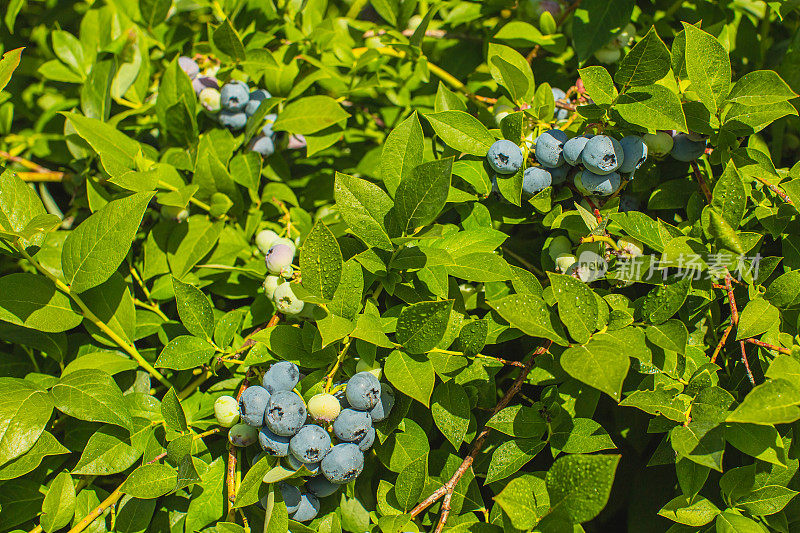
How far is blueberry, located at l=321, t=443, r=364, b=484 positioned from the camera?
38.5 inches

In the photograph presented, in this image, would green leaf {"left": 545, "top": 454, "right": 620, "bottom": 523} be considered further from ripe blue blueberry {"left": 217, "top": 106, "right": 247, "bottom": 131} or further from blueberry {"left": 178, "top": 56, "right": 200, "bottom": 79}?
blueberry {"left": 178, "top": 56, "right": 200, "bottom": 79}

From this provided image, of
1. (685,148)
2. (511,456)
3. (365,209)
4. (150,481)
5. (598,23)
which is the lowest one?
(150,481)

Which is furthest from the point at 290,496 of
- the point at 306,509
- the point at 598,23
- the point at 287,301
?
the point at 598,23

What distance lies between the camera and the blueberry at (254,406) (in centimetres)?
99

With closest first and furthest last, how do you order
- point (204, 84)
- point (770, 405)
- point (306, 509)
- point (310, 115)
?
point (770, 405) < point (306, 509) < point (310, 115) < point (204, 84)

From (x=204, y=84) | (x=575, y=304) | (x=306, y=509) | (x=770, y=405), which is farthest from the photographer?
(x=204, y=84)

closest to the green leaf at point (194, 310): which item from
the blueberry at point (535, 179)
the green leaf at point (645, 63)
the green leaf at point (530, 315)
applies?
the green leaf at point (530, 315)

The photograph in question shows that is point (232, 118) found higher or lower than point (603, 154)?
lower

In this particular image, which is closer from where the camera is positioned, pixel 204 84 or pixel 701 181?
pixel 701 181

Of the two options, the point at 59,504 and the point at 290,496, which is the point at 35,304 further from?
the point at 290,496

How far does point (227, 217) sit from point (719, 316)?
1114 millimetres

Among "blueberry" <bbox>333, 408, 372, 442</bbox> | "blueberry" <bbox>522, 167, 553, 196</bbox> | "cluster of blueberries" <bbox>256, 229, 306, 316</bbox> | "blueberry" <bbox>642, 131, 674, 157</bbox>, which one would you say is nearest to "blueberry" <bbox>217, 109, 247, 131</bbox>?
"cluster of blueberries" <bbox>256, 229, 306, 316</bbox>

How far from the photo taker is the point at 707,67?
1.10 m

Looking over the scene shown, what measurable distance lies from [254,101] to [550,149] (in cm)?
79
